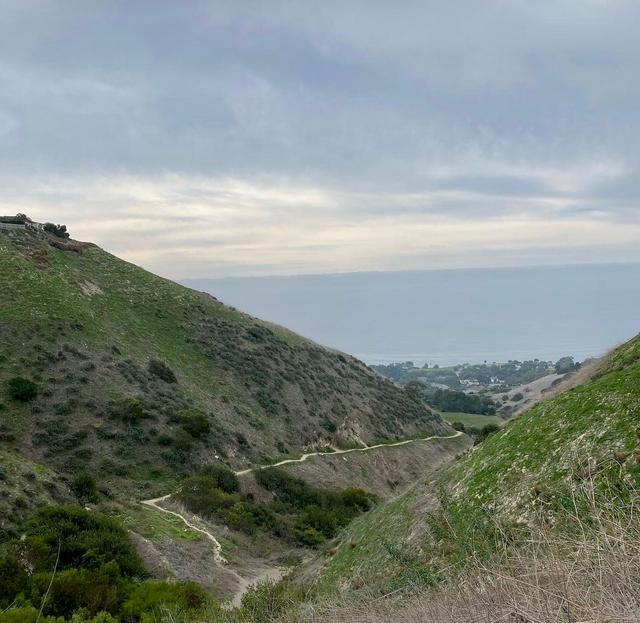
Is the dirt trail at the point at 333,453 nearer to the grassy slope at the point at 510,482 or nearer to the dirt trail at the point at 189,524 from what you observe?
the dirt trail at the point at 189,524

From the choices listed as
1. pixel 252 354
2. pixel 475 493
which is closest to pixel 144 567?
pixel 475 493

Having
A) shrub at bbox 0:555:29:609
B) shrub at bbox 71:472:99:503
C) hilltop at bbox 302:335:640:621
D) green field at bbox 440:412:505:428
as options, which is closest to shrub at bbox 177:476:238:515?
shrub at bbox 71:472:99:503

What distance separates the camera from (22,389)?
98.5 feet

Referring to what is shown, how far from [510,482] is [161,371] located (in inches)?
1242

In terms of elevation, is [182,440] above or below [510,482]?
below

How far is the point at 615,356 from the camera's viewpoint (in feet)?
54.8

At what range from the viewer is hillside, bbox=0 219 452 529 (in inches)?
1115

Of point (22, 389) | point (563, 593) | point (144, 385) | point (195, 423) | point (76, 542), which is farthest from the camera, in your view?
point (144, 385)

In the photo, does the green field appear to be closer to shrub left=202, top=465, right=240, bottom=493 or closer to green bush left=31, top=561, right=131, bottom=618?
shrub left=202, top=465, right=240, bottom=493

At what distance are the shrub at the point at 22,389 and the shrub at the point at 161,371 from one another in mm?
9059

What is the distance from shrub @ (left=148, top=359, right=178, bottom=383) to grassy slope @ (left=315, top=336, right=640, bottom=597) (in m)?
25.6

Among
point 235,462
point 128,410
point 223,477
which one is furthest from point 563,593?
point 235,462

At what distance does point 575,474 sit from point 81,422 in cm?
2716

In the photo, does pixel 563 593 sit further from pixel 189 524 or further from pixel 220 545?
pixel 189 524
